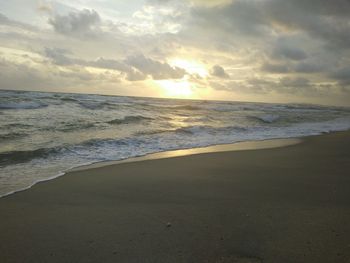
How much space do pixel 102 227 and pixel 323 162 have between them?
256 inches

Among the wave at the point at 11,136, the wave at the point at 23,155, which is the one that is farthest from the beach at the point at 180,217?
the wave at the point at 11,136

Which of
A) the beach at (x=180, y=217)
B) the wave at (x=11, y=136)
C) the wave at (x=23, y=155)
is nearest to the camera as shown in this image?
the beach at (x=180, y=217)

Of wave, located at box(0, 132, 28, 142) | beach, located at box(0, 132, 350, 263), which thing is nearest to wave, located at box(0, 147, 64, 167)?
beach, located at box(0, 132, 350, 263)

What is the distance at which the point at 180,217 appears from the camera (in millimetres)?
3863

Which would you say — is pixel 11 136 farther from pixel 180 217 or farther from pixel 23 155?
pixel 180 217

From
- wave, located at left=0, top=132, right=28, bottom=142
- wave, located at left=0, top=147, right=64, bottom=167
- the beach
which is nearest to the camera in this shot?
the beach

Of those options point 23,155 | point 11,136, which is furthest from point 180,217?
point 11,136

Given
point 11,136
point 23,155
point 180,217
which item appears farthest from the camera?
point 11,136

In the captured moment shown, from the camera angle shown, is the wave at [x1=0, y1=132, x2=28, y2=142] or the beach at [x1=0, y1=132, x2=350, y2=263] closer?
the beach at [x1=0, y1=132, x2=350, y2=263]

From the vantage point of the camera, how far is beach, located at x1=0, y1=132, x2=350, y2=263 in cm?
297

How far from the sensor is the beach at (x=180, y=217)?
297 centimetres

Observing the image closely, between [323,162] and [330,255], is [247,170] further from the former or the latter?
[330,255]

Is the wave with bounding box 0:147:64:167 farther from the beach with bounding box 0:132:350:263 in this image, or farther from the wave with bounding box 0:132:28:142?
the wave with bounding box 0:132:28:142

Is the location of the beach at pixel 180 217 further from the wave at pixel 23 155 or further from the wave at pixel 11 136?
the wave at pixel 11 136
